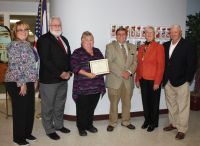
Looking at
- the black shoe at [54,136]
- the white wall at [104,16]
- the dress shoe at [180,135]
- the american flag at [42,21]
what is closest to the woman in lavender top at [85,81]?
the black shoe at [54,136]

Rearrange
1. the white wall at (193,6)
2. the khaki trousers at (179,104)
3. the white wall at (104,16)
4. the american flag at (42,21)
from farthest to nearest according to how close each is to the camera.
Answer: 1. the white wall at (193,6)
2. the american flag at (42,21)
3. the white wall at (104,16)
4. the khaki trousers at (179,104)

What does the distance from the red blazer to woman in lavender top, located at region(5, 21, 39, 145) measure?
162 centimetres

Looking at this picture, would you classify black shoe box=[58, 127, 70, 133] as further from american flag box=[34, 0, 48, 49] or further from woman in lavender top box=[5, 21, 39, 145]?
american flag box=[34, 0, 48, 49]

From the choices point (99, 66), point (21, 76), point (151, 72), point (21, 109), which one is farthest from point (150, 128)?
point (21, 76)

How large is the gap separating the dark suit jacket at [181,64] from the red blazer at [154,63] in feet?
0.42

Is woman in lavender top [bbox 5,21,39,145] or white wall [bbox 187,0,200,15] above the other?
white wall [bbox 187,0,200,15]

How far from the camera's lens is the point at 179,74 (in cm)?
383

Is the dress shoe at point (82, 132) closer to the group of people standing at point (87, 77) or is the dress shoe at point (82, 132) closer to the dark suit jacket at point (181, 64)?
the group of people standing at point (87, 77)

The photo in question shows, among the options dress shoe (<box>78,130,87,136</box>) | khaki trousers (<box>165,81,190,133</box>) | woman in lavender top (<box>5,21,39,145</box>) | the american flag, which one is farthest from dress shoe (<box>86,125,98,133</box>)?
the american flag

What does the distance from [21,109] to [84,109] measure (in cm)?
94

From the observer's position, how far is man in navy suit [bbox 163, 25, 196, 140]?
3.78 m

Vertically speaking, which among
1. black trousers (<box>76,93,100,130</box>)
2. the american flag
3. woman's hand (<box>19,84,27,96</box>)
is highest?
the american flag

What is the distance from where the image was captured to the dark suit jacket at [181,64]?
12.3 feet

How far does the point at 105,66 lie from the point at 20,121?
143 centimetres
